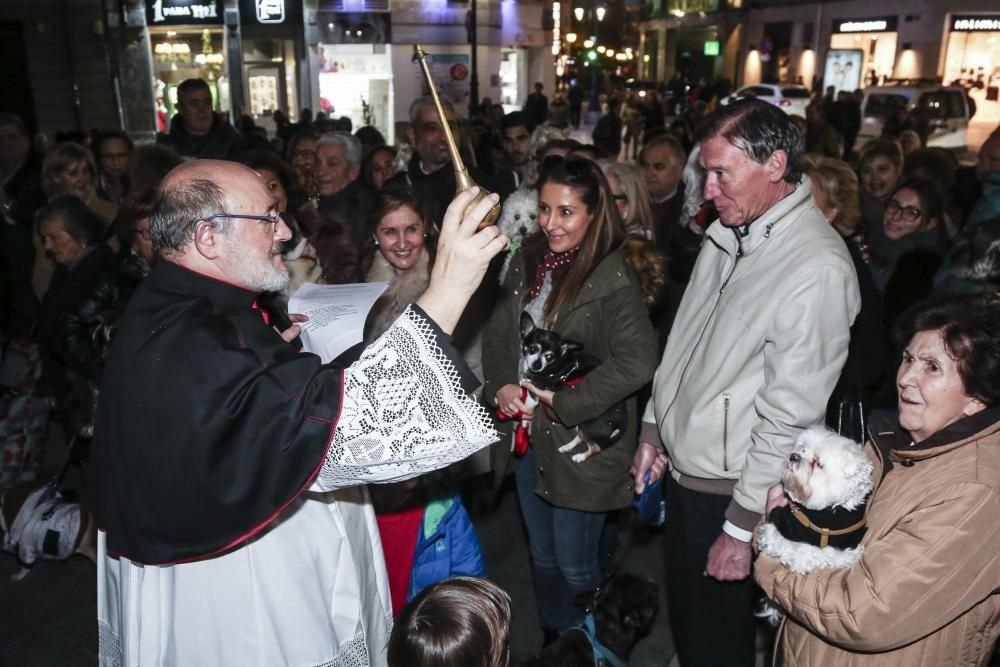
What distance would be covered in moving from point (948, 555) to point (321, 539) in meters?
1.63

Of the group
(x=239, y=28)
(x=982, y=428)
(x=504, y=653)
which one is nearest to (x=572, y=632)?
(x=504, y=653)

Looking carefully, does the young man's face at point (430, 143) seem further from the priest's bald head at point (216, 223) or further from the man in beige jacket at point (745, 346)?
the priest's bald head at point (216, 223)

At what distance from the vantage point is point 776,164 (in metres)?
2.45

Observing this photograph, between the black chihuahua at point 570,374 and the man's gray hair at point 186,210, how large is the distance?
1505 millimetres

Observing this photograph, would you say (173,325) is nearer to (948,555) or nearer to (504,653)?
(504,653)

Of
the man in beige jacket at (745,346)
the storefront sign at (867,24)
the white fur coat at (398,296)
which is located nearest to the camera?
the man in beige jacket at (745,346)

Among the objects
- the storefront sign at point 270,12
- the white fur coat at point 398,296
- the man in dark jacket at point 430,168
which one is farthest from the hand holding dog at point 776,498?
the storefront sign at point 270,12

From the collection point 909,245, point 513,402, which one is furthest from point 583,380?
point 909,245

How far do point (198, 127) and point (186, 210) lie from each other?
6143 mm

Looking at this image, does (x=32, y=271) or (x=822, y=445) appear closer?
(x=822, y=445)

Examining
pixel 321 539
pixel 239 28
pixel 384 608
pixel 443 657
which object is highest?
pixel 239 28

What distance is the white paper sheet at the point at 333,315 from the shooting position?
3.29 meters

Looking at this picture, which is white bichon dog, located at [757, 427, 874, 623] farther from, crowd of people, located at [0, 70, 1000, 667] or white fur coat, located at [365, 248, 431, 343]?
white fur coat, located at [365, 248, 431, 343]

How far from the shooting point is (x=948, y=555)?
1.80m
